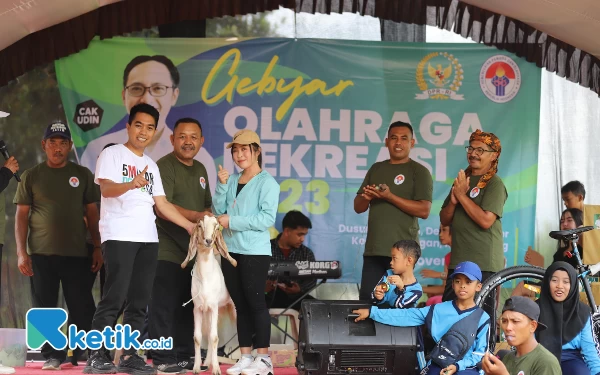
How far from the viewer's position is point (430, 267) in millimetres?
7773

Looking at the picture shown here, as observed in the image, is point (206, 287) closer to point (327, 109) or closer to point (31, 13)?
point (31, 13)

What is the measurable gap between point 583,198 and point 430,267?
4.94ft

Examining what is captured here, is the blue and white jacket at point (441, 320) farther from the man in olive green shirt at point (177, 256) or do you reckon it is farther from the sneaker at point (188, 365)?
the man in olive green shirt at point (177, 256)

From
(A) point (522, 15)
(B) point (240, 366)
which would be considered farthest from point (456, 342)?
(A) point (522, 15)

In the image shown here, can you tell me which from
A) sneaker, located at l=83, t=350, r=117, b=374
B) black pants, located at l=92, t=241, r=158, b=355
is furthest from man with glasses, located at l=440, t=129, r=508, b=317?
sneaker, located at l=83, t=350, r=117, b=374

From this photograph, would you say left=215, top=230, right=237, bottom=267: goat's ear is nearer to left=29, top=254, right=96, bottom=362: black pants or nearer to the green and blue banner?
left=29, top=254, right=96, bottom=362: black pants

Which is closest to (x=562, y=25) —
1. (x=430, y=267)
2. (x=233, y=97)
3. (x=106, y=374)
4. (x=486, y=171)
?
(x=486, y=171)

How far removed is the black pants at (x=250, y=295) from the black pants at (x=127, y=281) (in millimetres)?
520

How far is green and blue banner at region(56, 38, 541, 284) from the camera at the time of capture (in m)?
7.76

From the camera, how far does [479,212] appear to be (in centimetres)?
605

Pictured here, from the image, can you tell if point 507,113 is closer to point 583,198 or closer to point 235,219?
point 583,198

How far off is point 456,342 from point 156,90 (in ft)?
12.8

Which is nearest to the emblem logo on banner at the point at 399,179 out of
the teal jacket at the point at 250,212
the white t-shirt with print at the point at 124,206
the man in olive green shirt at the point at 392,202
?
the man in olive green shirt at the point at 392,202

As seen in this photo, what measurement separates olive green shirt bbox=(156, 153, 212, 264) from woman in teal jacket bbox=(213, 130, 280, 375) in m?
0.56
